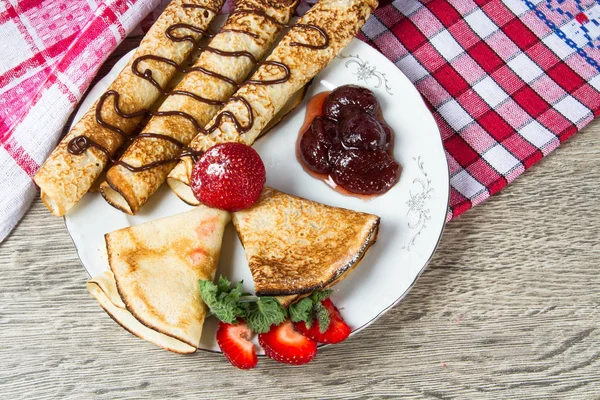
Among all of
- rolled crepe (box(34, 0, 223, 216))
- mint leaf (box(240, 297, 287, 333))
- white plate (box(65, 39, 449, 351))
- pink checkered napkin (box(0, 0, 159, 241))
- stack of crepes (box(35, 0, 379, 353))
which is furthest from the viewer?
pink checkered napkin (box(0, 0, 159, 241))

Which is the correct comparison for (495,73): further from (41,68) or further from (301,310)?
(41,68)

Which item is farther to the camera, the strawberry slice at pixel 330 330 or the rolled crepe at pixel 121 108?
the rolled crepe at pixel 121 108

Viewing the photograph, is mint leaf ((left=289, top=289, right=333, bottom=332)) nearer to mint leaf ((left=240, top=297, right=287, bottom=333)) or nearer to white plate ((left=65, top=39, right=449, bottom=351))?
mint leaf ((left=240, top=297, right=287, bottom=333))

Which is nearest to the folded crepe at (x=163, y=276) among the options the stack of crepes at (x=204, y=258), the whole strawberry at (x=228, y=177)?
the stack of crepes at (x=204, y=258)

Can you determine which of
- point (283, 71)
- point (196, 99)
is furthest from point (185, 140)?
point (283, 71)

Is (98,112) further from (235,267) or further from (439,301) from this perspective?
(439,301)

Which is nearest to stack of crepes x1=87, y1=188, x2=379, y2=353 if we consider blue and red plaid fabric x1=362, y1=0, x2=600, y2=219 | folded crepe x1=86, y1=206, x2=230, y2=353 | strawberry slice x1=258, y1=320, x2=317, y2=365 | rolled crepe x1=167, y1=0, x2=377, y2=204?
folded crepe x1=86, y1=206, x2=230, y2=353

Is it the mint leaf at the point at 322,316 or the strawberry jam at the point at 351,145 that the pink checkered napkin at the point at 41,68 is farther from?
the mint leaf at the point at 322,316
